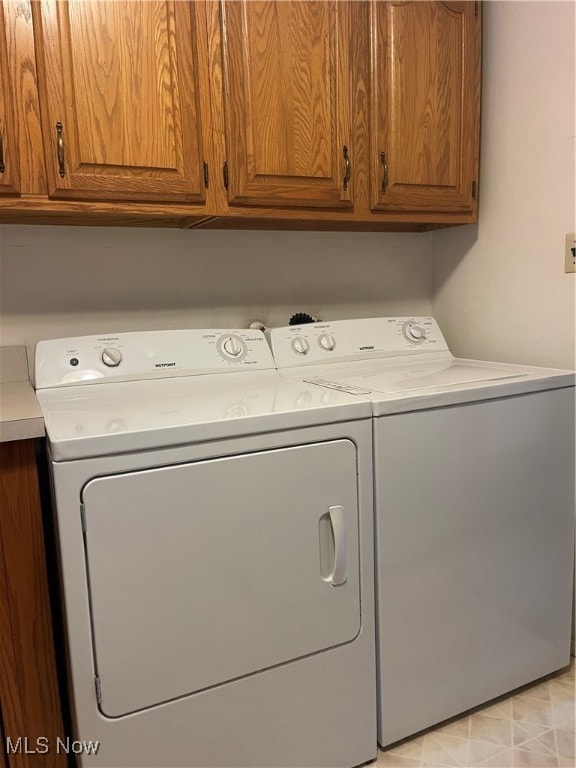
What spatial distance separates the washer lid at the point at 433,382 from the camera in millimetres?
1342

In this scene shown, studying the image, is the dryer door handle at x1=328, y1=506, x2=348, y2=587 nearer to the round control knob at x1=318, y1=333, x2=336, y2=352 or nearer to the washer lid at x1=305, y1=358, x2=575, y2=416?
the washer lid at x1=305, y1=358, x2=575, y2=416

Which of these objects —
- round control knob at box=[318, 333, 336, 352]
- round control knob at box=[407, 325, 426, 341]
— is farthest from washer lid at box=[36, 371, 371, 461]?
round control knob at box=[407, 325, 426, 341]

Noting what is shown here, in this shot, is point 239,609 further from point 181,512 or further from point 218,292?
point 218,292

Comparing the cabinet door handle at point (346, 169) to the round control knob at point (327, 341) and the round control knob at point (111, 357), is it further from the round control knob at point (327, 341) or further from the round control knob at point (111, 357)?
the round control knob at point (111, 357)

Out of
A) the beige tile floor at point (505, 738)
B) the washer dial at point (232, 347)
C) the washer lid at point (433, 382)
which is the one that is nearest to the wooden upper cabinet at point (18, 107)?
the washer dial at point (232, 347)

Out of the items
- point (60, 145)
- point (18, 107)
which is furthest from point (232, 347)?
point (18, 107)

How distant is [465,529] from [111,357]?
1.06 meters

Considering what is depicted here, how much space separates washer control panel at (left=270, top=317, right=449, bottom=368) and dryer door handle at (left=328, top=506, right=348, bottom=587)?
62 cm

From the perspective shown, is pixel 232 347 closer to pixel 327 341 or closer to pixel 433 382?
pixel 327 341

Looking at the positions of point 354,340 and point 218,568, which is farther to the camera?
point 354,340

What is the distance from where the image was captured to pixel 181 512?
111 cm

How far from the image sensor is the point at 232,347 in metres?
1.72

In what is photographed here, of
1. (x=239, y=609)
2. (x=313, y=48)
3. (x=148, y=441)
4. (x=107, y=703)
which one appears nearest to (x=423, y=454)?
(x=239, y=609)

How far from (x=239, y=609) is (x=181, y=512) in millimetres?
254
